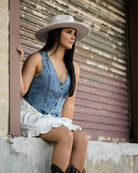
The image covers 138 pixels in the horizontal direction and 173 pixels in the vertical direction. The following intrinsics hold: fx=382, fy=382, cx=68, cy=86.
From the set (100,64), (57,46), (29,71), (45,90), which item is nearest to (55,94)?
(45,90)

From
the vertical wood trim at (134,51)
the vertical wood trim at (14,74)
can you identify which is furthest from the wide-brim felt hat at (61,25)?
the vertical wood trim at (134,51)

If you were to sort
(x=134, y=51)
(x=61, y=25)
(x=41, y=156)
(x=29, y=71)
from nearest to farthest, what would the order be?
(x=41, y=156) → (x=29, y=71) → (x=61, y=25) → (x=134, y=51)

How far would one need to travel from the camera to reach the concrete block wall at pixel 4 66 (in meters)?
3.27

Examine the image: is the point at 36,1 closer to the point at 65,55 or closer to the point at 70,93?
the point at 65,55

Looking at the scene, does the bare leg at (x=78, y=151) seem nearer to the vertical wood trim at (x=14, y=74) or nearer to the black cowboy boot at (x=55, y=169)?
→ the black cowboy boot at (x=55, y=169)

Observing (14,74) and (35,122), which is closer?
(14,74)

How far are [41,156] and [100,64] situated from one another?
2.95m

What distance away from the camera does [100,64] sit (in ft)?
20.2

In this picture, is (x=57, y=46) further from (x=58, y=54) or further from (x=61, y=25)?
(x=61, y=25)

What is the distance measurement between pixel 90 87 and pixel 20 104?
Answer: 2417 mm

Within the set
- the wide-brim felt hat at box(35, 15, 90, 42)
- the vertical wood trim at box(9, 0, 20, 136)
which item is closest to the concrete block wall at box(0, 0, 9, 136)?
the vertical wood trim at box(9, 0, 20, 136)

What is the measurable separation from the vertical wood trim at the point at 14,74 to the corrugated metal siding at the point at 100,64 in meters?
1.49

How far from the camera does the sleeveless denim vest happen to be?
149 inches

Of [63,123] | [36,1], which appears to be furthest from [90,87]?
[63,123]
